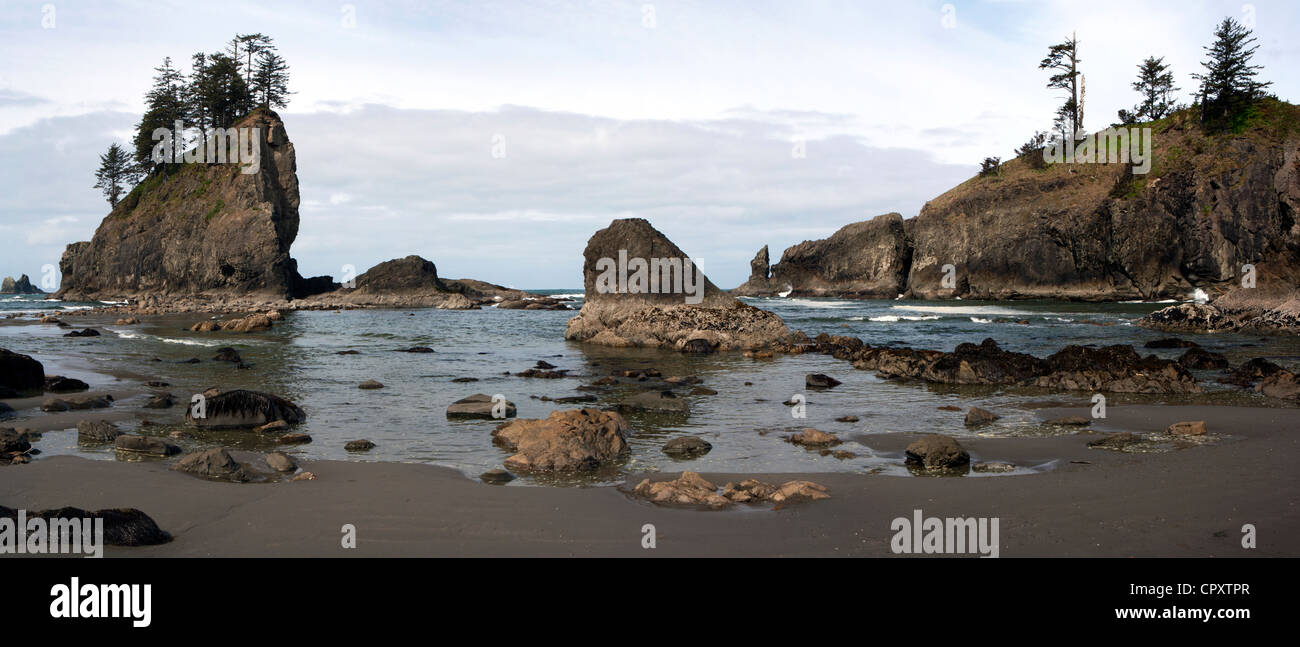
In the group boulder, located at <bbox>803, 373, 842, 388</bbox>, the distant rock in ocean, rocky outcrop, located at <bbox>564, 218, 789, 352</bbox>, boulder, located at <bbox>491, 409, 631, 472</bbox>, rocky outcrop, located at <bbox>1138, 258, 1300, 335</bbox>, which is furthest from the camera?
the distant rock in ocean

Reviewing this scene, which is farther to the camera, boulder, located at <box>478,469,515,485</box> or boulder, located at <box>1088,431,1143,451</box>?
boulder, located at <box>1088,431,1143,451</box>

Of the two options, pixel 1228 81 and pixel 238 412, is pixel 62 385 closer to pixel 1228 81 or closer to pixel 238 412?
pixel 238 412

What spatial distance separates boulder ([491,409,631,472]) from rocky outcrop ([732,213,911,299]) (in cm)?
7682

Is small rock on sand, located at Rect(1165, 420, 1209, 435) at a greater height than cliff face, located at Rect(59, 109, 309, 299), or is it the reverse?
cliff face, located at Rect(59, 109, 309, 299)

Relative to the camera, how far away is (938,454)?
30.5 ft

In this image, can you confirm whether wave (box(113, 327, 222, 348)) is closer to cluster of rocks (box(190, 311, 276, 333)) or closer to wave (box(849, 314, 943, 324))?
cluster of rocks (box(190, 311, 276, 333))

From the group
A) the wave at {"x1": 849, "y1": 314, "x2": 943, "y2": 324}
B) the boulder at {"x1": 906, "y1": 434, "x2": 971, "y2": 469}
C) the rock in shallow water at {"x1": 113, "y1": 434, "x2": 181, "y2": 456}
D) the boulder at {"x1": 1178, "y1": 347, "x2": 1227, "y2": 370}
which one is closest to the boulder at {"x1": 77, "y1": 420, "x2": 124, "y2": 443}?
the rock in shallow water at {"x1": 113, "y1": 434, "x2": 181, "y2": 456}

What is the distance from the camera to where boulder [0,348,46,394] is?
15.3m

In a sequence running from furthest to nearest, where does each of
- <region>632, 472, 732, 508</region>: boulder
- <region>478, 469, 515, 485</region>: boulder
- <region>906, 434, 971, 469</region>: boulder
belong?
<region>906, 434, 971, 469</region>: boulder
<region>478, 469, 515, 485</region>: boulder
<region>632, 472, 732, 508</region>: boulder
